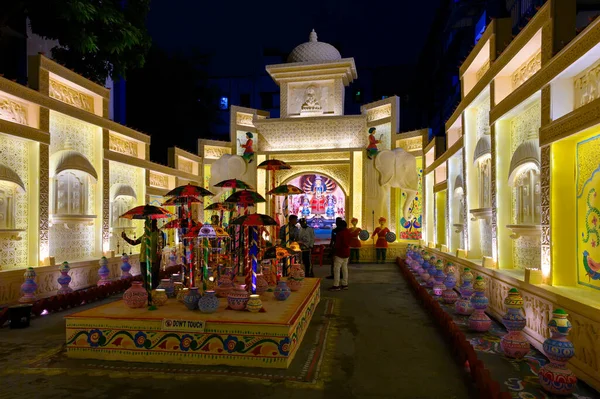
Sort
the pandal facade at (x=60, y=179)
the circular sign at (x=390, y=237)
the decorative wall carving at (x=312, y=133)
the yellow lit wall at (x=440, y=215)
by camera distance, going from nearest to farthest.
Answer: the pandal facade at (x=60, y=179) < the yellow lit wall at (x=440, y=215) < the circular sign at (x=390, y=237) < the decorative wall carving at (x=312, y=133)

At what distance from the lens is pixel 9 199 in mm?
8227

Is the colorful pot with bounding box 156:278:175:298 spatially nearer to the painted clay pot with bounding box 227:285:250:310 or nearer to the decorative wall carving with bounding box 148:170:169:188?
the painted clay pot with bounding box 227:285:250:310

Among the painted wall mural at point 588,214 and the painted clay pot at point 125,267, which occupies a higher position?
the painted wall mural at point 588,214

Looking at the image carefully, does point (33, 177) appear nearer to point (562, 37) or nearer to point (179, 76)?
point (562, 37)

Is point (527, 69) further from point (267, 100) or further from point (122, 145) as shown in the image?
point (267, 100)

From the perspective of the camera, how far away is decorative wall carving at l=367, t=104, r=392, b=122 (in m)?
15.8

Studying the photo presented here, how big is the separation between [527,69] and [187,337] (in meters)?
6.26

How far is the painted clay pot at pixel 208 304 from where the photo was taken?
5.31 meters

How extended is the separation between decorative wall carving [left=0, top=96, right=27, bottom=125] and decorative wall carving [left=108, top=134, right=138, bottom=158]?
112 inches

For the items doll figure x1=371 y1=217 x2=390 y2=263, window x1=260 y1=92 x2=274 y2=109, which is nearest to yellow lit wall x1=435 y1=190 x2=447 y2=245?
doll figure x1=371 y1=217 x2=390 y2=263

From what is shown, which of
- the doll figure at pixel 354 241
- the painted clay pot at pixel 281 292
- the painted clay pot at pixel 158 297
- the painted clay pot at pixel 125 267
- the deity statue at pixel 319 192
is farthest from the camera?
the deity statue at pixel 319 192

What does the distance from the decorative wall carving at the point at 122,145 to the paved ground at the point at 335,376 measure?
554 cm

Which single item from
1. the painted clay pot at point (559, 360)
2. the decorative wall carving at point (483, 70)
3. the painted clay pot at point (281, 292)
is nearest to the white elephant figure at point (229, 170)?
the decorative wall carving at point (483, 70)

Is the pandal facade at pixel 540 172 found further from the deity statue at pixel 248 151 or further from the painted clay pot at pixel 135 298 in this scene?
the deity statue at pixel 248 151
